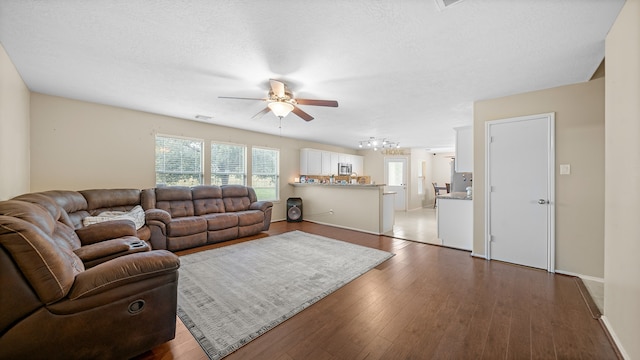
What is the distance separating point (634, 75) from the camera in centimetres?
152

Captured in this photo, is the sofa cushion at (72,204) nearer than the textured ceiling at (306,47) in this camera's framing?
No

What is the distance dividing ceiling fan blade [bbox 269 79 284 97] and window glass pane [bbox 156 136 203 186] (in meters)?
3.19

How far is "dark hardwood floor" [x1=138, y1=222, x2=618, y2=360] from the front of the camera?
163 centimetres

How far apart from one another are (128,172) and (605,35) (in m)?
6.50

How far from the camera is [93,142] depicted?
3.88m

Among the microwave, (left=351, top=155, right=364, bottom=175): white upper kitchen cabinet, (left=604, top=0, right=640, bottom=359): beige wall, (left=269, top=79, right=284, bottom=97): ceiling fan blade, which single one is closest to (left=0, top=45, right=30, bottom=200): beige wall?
(left=269, top=79, right=284, bottom=97): ceiling fan blade

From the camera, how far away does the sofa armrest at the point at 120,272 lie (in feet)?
4.36

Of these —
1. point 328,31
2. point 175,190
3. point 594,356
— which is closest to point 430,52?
point 328,31

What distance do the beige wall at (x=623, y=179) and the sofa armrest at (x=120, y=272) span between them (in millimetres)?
3115

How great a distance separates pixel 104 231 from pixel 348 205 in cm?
438

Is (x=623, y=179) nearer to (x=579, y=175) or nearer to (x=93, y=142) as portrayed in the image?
(x=579, y=175)

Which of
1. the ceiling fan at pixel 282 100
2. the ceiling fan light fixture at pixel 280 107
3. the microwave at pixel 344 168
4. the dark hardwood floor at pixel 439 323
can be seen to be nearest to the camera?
the dark hardwood floor at pixel 439 323

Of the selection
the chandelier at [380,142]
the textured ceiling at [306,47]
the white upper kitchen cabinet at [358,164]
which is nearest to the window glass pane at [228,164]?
the textured ceiling at [306,47]

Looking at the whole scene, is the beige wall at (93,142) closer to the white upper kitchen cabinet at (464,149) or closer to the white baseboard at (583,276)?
the white upper kitchen cabinet at (464,149)
